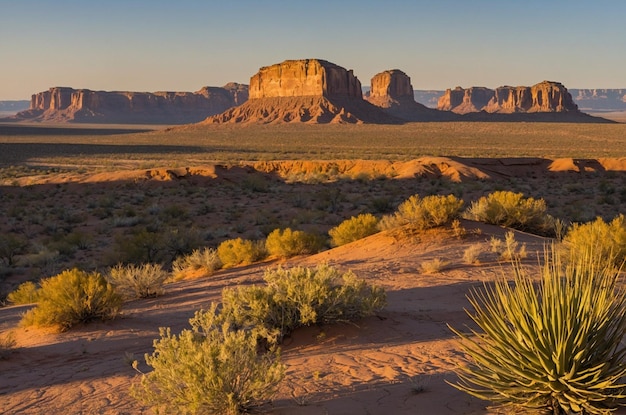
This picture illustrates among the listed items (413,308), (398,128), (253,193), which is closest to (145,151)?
(253,193)

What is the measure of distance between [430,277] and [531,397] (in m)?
5.63

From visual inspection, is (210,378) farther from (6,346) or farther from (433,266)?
(433,266)

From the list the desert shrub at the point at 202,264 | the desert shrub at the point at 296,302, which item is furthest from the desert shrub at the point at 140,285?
the desert shrub at the point at 296,302

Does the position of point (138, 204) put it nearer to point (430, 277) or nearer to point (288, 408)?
point (430, 277)

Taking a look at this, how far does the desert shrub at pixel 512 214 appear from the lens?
13906 mm

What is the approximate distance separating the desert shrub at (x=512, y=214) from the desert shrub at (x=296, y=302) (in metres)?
7.50

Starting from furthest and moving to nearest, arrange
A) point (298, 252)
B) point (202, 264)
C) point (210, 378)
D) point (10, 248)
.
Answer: point (10, 248) < point (298, 252) < point (202, 264) < point (210, 378)

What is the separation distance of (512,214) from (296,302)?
8.58m

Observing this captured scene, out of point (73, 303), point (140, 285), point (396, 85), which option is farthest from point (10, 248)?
point (396, 85)

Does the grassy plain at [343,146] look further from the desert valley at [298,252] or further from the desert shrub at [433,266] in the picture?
the desert shrub at [433,266]

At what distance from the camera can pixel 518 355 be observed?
13.4ft

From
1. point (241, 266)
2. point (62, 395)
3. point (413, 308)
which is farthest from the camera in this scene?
point (241, 266)

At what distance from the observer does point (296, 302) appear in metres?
6.82

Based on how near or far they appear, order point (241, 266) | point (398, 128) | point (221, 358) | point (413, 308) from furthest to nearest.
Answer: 1. point (398, 128)
2. point (241, 266)
3. point (413, 308)
4. point (221, 358)
